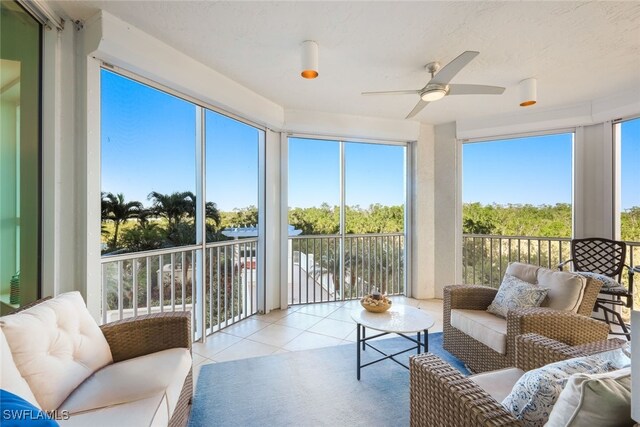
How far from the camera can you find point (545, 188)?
3885mm

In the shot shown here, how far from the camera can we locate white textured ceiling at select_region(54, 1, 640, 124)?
74.0 inches

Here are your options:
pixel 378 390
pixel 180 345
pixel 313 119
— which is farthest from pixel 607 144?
pixel 180 345

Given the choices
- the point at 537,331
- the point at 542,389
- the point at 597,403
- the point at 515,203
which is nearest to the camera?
the point at 597,403

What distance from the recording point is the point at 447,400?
1.18 m

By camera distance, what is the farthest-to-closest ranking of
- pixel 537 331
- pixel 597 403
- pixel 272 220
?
1. pixel 272 220
2. pixel 537 331
3. pixel 597 403

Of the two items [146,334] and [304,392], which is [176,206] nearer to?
[146,334]

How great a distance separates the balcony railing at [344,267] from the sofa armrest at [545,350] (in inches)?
109

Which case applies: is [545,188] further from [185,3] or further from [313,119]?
[185,3]

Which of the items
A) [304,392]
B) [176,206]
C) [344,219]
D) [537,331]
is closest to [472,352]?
[537,331]

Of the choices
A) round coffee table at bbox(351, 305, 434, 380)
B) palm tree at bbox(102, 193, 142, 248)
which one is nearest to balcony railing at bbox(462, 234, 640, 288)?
round coffee table at bbox(351, 305, 434, 380)

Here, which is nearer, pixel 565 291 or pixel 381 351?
pixel 565 291

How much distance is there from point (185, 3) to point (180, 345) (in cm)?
211

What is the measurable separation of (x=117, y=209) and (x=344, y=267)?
114 inches

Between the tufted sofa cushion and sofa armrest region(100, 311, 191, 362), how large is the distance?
0.22 ft
